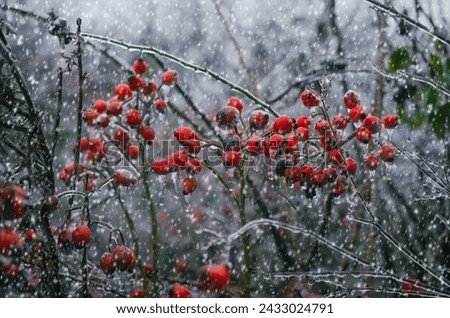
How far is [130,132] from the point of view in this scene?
54 cm

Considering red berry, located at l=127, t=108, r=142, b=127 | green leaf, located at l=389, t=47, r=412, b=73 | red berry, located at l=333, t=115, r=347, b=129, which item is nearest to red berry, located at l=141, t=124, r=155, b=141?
red berry, located at l=127, t=108, r=142, b=127

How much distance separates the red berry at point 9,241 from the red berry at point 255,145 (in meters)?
0.24

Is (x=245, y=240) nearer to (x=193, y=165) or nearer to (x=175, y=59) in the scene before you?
(x=193, y=165)

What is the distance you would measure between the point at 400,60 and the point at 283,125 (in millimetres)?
277

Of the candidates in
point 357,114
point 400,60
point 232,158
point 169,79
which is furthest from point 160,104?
point 400,60

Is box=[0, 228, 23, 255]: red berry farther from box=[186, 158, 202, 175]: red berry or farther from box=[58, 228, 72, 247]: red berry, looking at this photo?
box=[186, 158, 202, 175]: red berry

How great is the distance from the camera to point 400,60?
2.28ft

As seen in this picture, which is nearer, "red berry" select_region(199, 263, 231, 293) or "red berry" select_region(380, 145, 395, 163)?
"red berry" select_region(199, 263, 231, 293)

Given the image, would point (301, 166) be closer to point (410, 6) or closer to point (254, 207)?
point (254, 207)

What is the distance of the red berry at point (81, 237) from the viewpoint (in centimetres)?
46

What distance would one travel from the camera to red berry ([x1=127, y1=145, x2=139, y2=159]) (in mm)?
574

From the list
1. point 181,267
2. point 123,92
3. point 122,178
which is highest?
point 123,92

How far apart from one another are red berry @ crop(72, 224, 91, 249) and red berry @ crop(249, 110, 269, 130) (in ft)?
0.67
